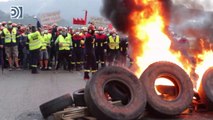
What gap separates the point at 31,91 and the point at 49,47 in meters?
8.15

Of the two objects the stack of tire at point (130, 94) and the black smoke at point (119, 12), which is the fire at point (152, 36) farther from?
the stack of tire at point (130, 94)

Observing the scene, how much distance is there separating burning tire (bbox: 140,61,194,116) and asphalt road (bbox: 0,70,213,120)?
24 centimetres

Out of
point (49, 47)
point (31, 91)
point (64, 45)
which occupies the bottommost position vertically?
point (31, 91)

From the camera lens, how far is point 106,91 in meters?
9.14

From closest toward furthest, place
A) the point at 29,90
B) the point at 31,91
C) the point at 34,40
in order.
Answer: the point at 31,91 < the point at 29,90 < the point at 34,40

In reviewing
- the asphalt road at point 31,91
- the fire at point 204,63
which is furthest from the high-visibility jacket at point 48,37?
the fire at point 204,63

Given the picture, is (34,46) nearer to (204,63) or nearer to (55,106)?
(204,63)

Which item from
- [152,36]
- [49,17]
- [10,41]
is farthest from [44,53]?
[152,36]

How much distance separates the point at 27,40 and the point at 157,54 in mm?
10239

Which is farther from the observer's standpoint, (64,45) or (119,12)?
(64,45)

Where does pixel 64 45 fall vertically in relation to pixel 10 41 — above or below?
below

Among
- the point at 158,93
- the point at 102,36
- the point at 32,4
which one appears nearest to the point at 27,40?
the point at 102,36

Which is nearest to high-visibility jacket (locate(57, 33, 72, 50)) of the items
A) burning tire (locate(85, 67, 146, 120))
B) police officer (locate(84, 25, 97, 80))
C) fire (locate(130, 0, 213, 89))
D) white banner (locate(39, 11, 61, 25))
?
police officer (locate(84, 25, 97, 80))

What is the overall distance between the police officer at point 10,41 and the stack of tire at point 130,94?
417 inches
